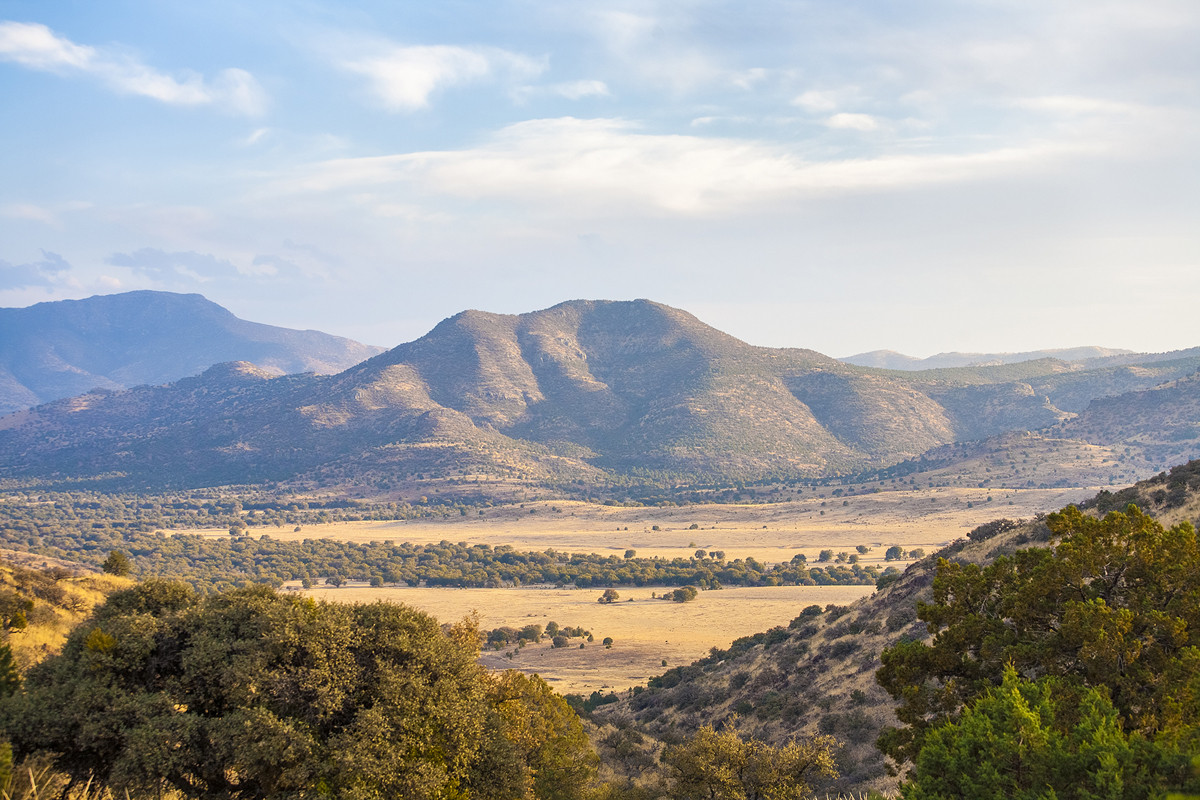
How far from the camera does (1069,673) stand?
1184 cm

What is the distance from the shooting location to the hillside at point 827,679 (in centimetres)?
2294

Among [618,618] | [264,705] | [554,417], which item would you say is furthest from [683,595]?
[554,417]

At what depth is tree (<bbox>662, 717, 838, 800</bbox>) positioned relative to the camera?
59.2 ft

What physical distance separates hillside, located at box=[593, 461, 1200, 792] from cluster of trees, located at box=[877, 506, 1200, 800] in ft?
24.7

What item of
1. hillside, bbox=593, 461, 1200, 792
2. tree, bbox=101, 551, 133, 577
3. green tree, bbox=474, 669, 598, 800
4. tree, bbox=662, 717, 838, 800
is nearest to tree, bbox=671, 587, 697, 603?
hillside, bbox=593, 461, 1200, 792

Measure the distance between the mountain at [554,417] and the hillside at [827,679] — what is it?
105 m

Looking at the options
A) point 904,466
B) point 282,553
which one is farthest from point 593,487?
point 282,553

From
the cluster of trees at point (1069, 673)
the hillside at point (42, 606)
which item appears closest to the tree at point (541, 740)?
the cluster of trees at point (1069, 673)

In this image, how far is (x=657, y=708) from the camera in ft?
97.9

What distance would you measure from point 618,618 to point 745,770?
37.5m

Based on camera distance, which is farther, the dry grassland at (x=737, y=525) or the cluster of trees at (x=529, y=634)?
the dry grassland at (x=737, y=525)

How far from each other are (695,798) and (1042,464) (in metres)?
101

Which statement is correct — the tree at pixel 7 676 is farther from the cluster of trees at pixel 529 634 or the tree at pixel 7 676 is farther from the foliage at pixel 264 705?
the cluster of trees at pixel 529 634

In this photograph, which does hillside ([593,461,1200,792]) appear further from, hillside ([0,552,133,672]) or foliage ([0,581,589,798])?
hillside ([0,552,133,672])
